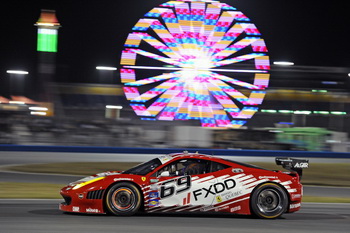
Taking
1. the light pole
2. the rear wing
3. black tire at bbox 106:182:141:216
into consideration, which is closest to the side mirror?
black tire at bbox 106:182:141:216

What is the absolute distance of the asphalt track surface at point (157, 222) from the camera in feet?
20.5

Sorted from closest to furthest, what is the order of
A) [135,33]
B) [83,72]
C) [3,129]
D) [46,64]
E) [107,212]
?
[107,212] < [3,129] < [135,33] < [46,64] < [83,72]

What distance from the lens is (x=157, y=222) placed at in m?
6.86

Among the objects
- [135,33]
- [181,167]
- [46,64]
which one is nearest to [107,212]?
[181,167]

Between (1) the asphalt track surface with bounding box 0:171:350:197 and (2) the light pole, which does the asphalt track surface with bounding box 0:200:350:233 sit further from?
(2) the light pole

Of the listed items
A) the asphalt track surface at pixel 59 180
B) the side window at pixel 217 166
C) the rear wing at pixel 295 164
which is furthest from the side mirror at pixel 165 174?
the asphalt track surface at pixel 59 180

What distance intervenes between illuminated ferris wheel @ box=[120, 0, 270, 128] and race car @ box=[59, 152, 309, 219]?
23.8m

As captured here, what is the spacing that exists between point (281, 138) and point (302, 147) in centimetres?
105

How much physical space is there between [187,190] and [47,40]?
125ft

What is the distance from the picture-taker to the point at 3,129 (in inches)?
925

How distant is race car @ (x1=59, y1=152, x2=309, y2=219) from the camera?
7203mm

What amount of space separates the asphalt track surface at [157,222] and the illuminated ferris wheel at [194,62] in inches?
932

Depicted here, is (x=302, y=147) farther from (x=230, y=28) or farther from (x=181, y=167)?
(x=181, y=167)

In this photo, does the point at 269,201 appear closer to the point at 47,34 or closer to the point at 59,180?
the point at 59,180
